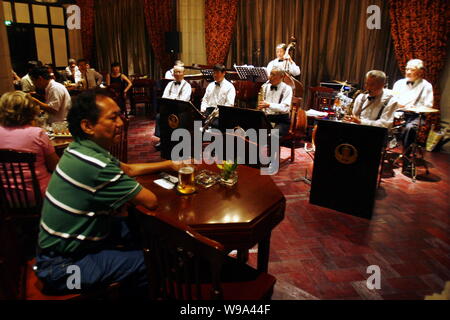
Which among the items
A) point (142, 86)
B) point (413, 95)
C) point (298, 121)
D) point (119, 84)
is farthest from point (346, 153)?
point (142, 86)

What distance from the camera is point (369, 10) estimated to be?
7.10 metres

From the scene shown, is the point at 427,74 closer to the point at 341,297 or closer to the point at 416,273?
the point at 416,273

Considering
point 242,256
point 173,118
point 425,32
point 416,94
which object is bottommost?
point 242,256

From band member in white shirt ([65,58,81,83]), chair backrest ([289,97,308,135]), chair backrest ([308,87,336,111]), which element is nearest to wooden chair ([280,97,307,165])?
chair backrest ([289,97,308,135])

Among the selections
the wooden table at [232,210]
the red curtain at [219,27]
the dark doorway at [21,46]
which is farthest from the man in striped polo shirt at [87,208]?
the dark doorway at [21,46]

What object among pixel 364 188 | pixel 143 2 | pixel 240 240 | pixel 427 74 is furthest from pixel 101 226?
pixel 143 2

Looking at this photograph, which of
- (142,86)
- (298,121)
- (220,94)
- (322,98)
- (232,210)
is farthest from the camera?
(142,86)

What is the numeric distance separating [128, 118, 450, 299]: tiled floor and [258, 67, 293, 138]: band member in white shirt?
1209 mm

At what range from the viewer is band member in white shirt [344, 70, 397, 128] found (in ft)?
13.3

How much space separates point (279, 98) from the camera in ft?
17.9

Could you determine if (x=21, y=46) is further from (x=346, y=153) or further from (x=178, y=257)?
(x=178, y=257)

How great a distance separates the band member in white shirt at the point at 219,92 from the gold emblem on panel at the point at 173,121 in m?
1.15

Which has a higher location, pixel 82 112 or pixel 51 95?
pixel 82 112

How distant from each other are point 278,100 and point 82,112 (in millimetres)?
4159
